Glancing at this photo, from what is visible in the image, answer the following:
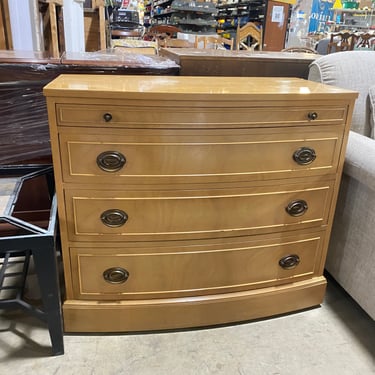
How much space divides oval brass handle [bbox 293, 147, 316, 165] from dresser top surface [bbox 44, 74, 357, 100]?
0.17 m

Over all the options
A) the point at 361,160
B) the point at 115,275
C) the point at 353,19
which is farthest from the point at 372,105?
the point at 353,19

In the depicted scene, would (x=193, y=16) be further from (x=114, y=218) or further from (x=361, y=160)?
(x=114, y=218)

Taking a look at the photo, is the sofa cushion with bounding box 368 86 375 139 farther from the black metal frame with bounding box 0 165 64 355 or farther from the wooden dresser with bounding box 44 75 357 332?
the black metal frame with bounding box 0 165 64 355

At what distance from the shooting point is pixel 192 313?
1.26 metres

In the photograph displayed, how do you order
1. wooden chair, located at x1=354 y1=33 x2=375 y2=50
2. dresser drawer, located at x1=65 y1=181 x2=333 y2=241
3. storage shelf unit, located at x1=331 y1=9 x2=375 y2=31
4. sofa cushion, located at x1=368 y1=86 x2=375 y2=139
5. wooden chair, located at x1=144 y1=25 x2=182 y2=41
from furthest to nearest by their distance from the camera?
storage shelf unit, located at x1=331 y1=9 x2=375 y2=31 < wooden chair, located at x1=354 y1=33 x2=375 y2=50 < wooden chair, located at x1=144 y1=25 x2=182 y2=41 < sofa cushion, located at x1=368 y1=86 x2=375 y2=139 < dresser drawer, located at x1=65 y1=181 x2=333 y2=241

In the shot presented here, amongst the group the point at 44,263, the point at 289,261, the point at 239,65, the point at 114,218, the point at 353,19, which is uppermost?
the point at 353,19

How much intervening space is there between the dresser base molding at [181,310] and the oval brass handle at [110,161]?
49 centimetres

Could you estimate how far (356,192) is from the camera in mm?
1288

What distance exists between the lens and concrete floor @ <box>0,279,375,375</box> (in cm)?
114

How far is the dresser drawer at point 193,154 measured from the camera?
39.5 inches

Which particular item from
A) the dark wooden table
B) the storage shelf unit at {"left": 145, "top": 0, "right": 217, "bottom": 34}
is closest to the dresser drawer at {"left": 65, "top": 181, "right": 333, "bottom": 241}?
the dark wooden table

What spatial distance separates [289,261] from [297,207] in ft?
0.74

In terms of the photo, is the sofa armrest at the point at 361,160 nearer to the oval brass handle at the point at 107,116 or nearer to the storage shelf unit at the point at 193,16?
the oval brass handle at the point at 107,116

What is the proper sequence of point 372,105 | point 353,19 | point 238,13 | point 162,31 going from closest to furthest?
point 372,105
point 162,31
point 238,13
point 353,19
